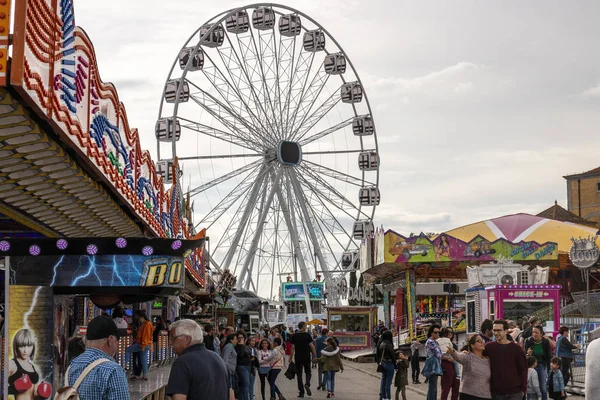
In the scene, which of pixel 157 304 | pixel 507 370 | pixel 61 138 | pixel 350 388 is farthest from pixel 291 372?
pixel 61 138

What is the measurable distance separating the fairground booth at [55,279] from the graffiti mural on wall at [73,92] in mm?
1018

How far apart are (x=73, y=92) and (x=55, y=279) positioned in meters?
2.05

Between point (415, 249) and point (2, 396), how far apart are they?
3543 cm

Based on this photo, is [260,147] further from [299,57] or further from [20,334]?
[20,334]

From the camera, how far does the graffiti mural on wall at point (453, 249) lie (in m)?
45.1

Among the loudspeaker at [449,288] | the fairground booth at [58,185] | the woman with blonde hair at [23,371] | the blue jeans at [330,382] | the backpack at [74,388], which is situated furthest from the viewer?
the loudspeaker at [449,288]

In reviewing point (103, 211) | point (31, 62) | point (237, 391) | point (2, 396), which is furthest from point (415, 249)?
point (31, 62)

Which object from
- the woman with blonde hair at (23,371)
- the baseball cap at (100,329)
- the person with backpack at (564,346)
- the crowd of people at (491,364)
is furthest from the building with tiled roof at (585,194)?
the baseball cap at (100,329)

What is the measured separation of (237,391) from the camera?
59.9 ft

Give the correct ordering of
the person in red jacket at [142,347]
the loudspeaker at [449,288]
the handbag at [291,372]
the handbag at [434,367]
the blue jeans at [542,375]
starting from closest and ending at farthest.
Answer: the blue jeans at [542,375] < the handbag at [434,367] < the person in red jacket at [142,347] < the handbag at [291,372] < the loudspeaker at [449,288]

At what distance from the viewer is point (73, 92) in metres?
10.2

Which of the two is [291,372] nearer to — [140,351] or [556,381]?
[140,351]

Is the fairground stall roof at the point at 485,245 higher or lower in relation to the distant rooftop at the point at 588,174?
lower

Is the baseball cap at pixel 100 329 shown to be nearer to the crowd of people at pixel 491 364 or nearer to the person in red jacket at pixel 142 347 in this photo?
the crowd of people at pixel 491 364
